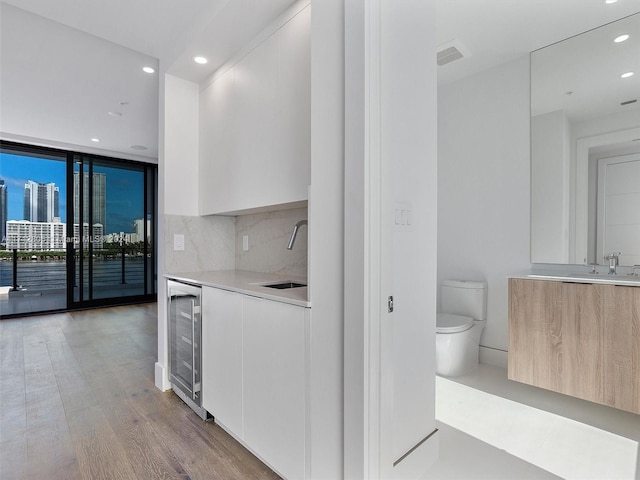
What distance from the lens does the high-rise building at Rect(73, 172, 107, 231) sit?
5.27 metres

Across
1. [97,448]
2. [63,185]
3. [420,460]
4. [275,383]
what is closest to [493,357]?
[420,460]

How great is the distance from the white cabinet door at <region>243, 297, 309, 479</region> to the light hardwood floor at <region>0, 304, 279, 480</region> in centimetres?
21

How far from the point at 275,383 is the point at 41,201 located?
5536 mm

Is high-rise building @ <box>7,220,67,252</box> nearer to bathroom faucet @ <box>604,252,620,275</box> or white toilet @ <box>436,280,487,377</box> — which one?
white toilet @ <box>436,280,487,377</box>

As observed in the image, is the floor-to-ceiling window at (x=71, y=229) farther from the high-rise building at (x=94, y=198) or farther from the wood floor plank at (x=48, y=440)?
the wood floor plank at (x=48, y=440)

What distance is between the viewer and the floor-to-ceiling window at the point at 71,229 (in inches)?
194

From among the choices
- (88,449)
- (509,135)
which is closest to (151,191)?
(88,449)

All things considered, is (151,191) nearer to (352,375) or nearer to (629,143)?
(352,375)

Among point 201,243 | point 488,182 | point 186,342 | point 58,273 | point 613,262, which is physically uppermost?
point 488,182

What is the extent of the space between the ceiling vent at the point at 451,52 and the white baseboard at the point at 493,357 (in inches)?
96.2

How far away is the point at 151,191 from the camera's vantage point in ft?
19.9

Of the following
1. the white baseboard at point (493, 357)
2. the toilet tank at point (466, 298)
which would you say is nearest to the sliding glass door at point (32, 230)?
the toilet tank at point (466, 298)

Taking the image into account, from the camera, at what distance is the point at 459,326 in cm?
255

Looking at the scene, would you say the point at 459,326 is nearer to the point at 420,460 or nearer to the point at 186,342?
the point at 420,460
